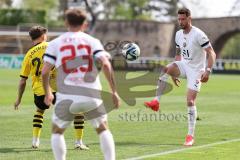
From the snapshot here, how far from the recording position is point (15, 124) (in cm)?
1552

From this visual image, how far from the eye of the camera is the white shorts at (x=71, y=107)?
8.62 meters

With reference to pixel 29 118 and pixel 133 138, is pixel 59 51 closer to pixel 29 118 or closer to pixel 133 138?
pixel 133 138

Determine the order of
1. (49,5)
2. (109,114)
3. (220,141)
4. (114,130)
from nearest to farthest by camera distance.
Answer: (220,141) < (114,130) < (109,114) < (49,5)

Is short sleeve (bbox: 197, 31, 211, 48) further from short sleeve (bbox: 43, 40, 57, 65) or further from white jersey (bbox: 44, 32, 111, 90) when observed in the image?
short sleeve (bbox: 43, 40, 57, 65)

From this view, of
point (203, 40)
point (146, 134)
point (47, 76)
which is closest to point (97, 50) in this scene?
point (47, 76)

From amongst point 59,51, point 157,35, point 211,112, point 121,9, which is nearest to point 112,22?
point 157,35

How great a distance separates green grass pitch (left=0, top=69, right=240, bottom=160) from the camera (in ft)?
36.6

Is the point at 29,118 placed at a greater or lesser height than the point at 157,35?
greater

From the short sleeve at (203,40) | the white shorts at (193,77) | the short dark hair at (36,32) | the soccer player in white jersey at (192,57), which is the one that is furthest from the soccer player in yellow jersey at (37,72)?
the short sleeve at (203,40)

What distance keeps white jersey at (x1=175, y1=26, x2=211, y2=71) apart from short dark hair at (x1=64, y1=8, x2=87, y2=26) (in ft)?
14.8

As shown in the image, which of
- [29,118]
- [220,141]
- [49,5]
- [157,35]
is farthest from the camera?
[49,5]

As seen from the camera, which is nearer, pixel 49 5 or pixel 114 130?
pixel 114 130

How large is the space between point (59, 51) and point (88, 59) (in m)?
0.39

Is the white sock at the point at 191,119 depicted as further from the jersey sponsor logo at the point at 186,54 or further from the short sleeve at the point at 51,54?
the short sleeve at the point at 51,54
